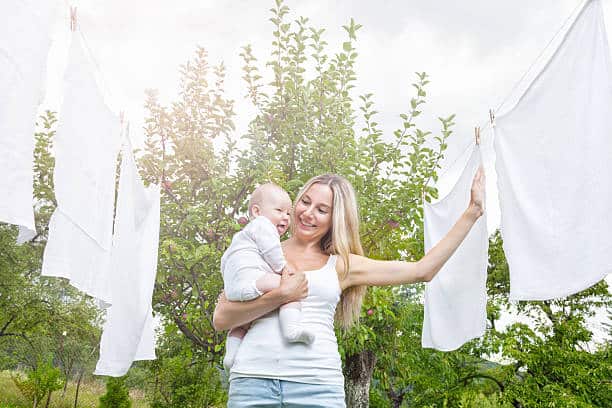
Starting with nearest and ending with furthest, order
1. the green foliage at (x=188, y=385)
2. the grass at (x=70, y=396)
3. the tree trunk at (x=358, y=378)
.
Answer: the tree trunk at (x=358, y=378) < the green foliage at (x=188, y=385) < the grass at (x=70, y=396)

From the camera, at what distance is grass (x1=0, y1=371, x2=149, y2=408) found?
17.6 metres

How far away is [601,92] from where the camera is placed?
241cm

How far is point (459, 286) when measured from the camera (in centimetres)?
354

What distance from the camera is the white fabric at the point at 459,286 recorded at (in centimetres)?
342

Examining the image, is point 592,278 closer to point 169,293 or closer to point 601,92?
point 601,92

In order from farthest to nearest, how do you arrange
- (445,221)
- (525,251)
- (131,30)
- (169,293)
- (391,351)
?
(391,351) < (131,30) < (169,293) < (445,221) < (525,251)

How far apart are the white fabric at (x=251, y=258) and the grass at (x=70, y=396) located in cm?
1647

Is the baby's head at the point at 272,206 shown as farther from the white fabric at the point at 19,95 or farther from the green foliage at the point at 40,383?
the green foliage at the point at 40,383

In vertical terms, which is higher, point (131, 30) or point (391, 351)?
point (131, 30)

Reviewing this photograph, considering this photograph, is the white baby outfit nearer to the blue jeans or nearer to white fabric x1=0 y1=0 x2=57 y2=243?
the blue jeans

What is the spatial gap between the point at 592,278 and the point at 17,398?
62.5 ft

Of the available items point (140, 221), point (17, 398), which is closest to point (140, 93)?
point (140, 221)

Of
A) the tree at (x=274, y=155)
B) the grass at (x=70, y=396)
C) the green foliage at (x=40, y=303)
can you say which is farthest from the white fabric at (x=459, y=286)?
the grass at (x=70, y=396)

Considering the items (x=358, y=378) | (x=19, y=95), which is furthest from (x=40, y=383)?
(x=19, y=95)
